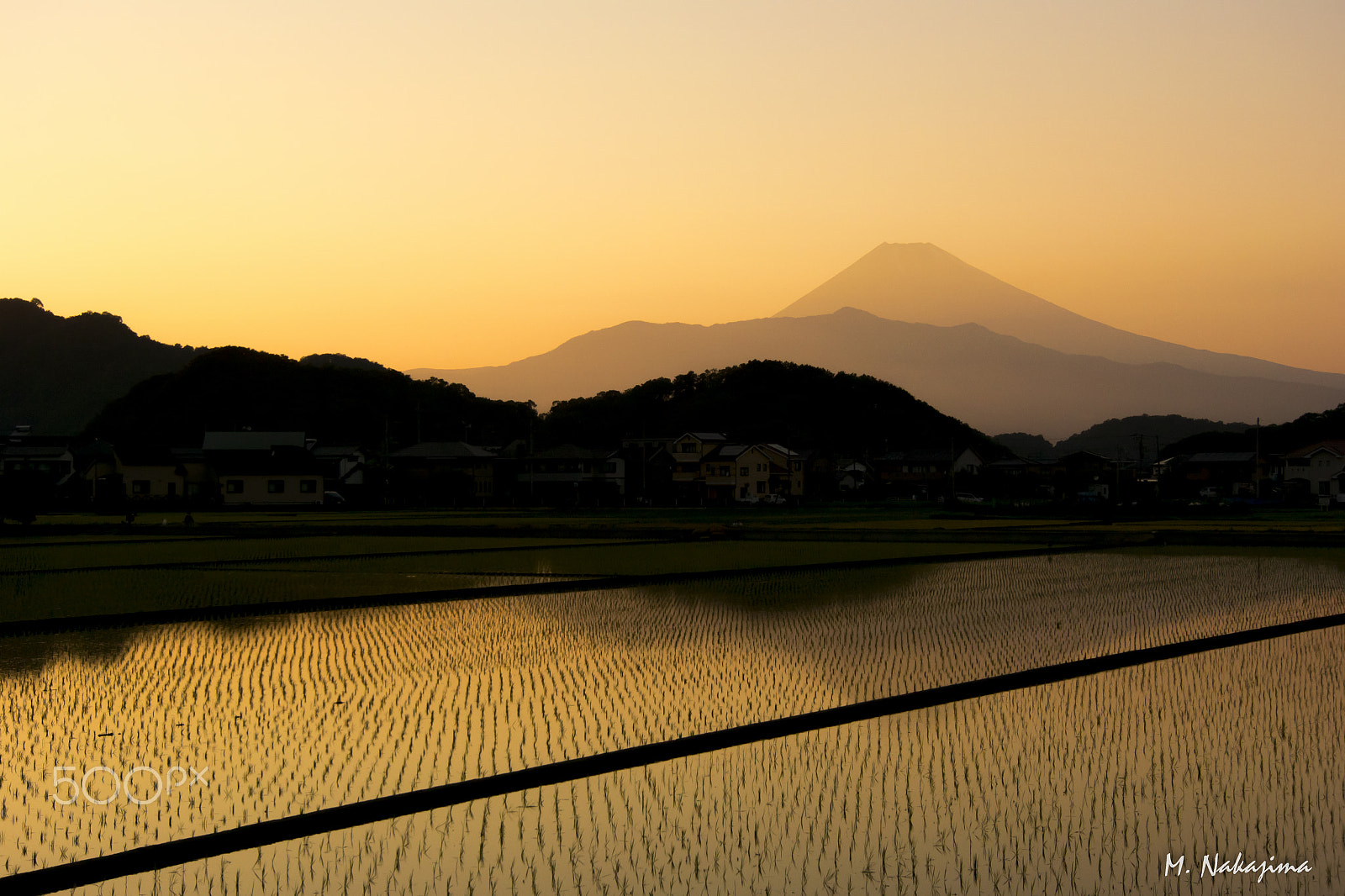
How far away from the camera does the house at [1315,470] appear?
64062mm

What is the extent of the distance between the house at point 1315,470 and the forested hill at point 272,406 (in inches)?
1936

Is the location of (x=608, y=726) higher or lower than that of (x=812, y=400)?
lower

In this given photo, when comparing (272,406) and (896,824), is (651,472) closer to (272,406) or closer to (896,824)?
(272,406)

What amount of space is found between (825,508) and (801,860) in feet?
157

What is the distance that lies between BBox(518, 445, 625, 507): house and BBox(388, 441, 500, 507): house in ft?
7.34

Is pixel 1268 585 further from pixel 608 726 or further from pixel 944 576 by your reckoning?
pixel 608 726

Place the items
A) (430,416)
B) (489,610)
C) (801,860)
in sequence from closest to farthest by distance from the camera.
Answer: (801,860) → (489,610) → (430,416)

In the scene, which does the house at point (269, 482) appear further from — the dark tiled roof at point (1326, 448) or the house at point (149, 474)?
the dark tiled roof at point (1326, 448)

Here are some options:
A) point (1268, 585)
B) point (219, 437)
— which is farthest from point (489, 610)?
point (219, 437)

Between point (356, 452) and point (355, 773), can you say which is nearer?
point (355, 773)

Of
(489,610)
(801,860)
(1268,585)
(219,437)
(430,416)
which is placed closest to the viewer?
(801,860)

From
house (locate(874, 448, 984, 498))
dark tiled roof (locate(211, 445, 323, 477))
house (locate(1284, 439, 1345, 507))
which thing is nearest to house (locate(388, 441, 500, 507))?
dark tiled roof (locate(211, 445, 323, 477))

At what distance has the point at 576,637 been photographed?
11.2m

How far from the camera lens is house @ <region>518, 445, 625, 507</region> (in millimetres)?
63688
